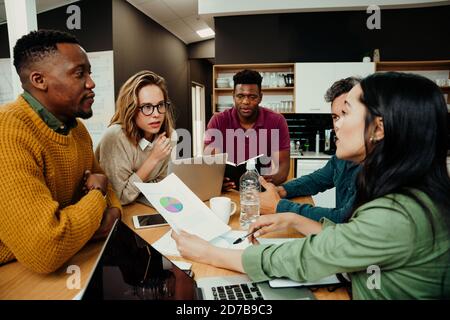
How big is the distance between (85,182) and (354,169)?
122 centimetres

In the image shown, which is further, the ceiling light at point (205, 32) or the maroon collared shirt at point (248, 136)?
the ceiling light at point (205, 32)

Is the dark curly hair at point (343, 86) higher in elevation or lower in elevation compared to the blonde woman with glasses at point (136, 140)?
higher

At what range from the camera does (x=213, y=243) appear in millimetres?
1114

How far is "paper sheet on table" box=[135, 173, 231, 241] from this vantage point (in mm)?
1130

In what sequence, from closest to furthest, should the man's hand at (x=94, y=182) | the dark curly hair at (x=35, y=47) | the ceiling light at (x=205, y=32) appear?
the dark curly hair at (x=35, y=47), the man's hand at (x=94, y=182), the ceiling light at (x=205, y=32)

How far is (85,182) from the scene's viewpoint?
1.26 meters

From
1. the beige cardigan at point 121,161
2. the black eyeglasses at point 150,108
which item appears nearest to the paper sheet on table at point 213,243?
the beige cardigan at point 121,161

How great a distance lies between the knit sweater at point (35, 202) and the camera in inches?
32.9

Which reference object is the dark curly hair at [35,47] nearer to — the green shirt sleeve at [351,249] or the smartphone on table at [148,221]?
the smartphone on table at [148,221]

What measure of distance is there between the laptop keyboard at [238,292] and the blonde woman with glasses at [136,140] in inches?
35.8

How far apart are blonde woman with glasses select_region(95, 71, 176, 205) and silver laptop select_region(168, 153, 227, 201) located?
→ 11.6 inches

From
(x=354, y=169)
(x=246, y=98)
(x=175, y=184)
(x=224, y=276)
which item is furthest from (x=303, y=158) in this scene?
(x=224, y=276)

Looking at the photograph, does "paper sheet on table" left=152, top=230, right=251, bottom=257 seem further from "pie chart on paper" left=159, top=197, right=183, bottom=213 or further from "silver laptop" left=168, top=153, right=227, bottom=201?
"silver laptop" left=168, top=153, right=227, bottom=201

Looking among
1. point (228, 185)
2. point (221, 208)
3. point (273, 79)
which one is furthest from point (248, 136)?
point (273, 79)
